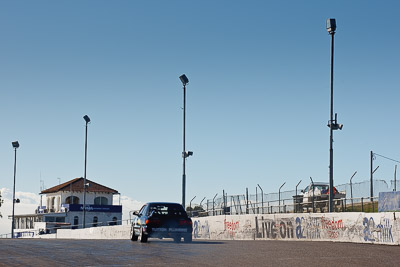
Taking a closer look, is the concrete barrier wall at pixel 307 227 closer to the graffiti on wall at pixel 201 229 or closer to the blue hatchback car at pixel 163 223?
the graffiti on wall at pixel 201 229

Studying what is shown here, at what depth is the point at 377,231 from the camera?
2053 cm

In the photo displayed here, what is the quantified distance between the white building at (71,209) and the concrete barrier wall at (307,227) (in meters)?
57.9

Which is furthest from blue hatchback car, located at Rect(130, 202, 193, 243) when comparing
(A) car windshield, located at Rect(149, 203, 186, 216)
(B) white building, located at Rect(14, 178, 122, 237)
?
(B) white building, located at Rect(14, 178, 122, 237)

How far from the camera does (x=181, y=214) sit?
23609mm

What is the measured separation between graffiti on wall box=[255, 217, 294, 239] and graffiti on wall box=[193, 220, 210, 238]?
14.4 feet

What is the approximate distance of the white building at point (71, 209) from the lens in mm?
88188

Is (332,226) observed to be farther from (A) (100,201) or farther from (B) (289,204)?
(A) (100,201)

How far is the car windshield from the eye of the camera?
2339 centimetres

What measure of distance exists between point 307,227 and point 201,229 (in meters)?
8.56

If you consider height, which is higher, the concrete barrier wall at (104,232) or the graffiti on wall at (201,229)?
the graffiti on wall at (201,229)

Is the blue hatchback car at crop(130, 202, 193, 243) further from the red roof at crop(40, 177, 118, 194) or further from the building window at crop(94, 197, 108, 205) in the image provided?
the building window at crop(94, 197, 108, 205)

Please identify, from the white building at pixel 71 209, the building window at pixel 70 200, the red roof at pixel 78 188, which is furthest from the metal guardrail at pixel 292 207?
the red roof at pixel 78 188

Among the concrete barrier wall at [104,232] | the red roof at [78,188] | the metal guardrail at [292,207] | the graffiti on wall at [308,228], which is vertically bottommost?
the concrete barrier wall at [104,232]

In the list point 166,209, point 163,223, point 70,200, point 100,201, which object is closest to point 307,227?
point 166,209
